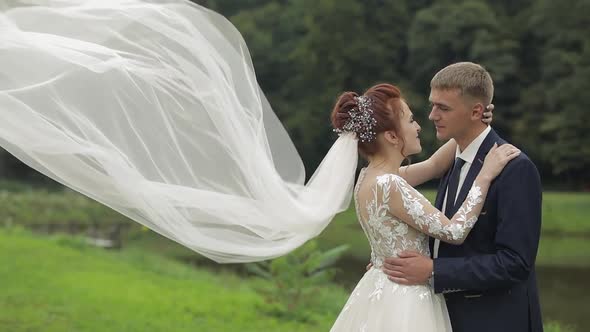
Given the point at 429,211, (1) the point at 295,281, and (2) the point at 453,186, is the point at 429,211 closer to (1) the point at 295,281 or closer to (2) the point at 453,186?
(2) the point at 453,186

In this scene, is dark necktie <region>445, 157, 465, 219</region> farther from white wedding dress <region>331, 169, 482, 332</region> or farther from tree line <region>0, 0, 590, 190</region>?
tree line <region>0, 0, 590, 190</region>

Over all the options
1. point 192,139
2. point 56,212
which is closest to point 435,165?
point 192,139

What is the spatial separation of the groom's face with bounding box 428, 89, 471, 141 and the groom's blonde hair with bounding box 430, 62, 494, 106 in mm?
26

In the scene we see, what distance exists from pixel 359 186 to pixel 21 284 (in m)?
7.33

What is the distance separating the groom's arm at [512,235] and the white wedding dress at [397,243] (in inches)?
4.7

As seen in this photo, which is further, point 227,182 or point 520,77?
point 520,77

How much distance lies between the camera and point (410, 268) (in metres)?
3.67

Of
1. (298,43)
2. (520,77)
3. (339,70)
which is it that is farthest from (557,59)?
(298,43)

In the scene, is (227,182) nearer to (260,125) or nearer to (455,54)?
(260,125)

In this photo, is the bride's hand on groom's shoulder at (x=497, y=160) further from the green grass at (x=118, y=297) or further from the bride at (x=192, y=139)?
the green grass at (x=118, y=297)

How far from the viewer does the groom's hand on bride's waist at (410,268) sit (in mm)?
3637

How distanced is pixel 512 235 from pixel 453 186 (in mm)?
451

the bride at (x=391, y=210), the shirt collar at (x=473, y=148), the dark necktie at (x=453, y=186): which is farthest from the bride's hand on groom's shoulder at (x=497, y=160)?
the dark necktie at (x=453, y=186)

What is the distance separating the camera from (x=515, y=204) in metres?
3.39
